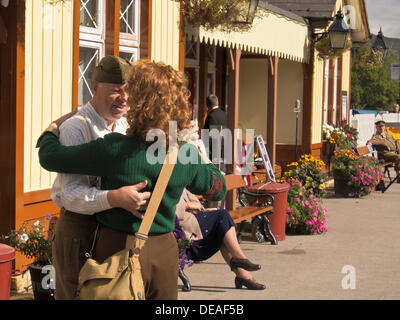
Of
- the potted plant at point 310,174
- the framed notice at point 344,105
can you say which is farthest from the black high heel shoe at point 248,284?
the framed notice at point 344,105

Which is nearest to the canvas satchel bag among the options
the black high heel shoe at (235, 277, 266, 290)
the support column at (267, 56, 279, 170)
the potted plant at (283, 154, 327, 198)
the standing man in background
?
the black high heel shoe at (235, 277, 266, 290)

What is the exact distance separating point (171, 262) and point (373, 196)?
37.5 feet

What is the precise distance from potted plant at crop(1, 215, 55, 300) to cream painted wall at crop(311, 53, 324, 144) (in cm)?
1189

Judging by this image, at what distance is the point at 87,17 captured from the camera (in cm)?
738

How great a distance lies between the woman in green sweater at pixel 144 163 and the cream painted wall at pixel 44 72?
120 inches

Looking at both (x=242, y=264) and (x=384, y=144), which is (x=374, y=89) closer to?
(x=384, y=144)

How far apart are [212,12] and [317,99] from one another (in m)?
8.62

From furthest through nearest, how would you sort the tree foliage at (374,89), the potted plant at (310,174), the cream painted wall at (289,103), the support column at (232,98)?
1. the tree foliage at (374,89)
2. the cream painted wall at (289,103)
3. the potted plant at (310,174)
4. the support column at (232,98)

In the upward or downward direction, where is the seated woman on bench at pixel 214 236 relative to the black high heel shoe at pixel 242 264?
upward

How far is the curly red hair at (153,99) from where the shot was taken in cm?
307

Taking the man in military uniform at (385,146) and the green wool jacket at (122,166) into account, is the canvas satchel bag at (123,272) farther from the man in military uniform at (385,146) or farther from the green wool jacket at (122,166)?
the man in military uniform at (385,146)

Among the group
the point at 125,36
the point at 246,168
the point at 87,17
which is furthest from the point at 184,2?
the point at 246,168

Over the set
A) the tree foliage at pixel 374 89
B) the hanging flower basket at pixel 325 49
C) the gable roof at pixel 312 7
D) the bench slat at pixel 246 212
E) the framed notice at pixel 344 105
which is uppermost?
the tree foliage at pixel 374 89
